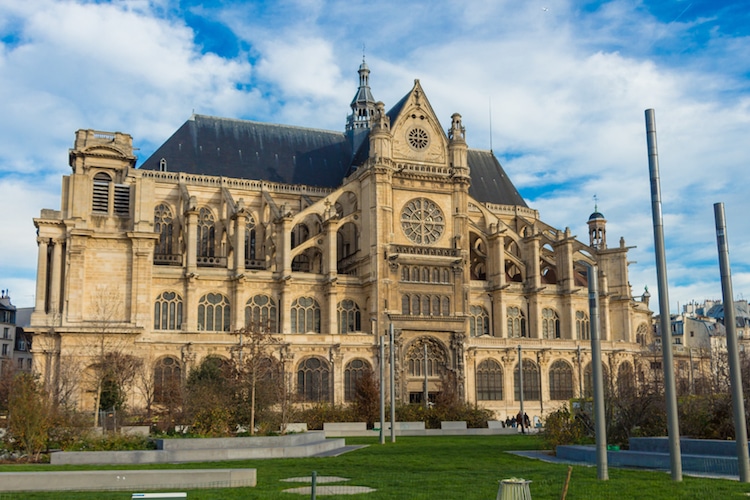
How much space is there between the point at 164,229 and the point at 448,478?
4592 cm

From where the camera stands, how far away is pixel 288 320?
56188 mm

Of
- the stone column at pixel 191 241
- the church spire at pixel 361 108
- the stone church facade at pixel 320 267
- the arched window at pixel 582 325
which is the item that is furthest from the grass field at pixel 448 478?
the church spire at pixel 361 108

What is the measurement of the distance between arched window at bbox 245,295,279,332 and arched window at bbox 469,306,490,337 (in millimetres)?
14825

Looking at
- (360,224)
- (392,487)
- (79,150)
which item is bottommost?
(392,487)

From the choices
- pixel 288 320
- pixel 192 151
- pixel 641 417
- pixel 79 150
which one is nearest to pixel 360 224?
pixel 288 320

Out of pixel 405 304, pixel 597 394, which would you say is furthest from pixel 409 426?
pixel 597 394

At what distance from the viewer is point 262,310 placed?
5662 centimetres

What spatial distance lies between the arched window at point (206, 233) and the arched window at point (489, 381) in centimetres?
2121

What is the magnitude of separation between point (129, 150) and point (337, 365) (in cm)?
2070

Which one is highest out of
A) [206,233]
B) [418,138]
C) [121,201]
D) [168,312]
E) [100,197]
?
[418,138]

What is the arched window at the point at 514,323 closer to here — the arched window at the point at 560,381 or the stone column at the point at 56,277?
the arched window at the point at 560,381

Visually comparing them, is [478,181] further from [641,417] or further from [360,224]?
[641,417]

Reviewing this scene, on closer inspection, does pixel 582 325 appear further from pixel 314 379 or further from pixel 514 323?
pixel 314 379

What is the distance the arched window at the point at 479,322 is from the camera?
206ft
